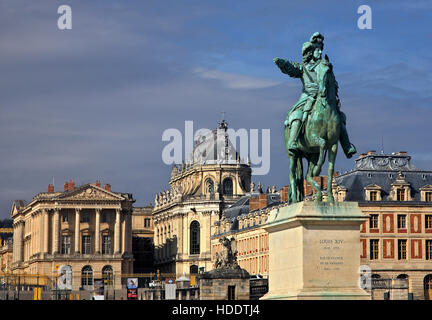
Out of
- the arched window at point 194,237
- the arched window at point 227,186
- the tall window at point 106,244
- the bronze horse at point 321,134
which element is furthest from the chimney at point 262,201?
the bronze horse at point 321,134

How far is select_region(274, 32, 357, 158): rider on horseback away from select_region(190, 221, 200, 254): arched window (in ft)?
542

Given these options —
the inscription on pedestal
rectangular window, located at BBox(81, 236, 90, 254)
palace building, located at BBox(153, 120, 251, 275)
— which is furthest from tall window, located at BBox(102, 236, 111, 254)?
the inscription on pedestal

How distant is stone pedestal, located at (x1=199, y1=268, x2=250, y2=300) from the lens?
97.9m

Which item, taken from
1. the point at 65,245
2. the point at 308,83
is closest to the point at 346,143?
the point at 308,83

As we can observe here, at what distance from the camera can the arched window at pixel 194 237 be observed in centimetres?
19188

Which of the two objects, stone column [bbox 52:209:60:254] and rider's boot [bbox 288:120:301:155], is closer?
rider's boot [bbox 288:120:301:155]

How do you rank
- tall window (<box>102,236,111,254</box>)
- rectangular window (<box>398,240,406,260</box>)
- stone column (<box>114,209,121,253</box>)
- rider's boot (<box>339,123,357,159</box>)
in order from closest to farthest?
rider's boot (<box>339,123,357,159</box>) < rectangular window (<box>398,240,406,260</box>) < stone column (<box>114,209,121,253</box>) < tall window (<box>102,236,111,254</box>)

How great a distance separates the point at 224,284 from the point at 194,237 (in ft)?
311

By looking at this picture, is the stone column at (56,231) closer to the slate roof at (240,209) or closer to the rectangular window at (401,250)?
the slate roof at (240,209)

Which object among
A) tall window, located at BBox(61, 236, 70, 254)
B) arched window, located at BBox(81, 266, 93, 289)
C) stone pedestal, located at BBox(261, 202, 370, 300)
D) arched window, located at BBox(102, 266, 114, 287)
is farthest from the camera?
tall window, located at BBox(61, 236, 70, 254)

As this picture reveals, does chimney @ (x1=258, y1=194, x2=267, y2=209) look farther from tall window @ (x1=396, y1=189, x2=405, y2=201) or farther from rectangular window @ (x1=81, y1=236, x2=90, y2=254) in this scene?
rectangular window @ (x1=81, y1=236, x2=90, y2=254)

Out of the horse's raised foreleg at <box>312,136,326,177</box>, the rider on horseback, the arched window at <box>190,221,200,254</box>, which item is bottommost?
the horse's raised foreleg at <box>312,136,326,177</box>

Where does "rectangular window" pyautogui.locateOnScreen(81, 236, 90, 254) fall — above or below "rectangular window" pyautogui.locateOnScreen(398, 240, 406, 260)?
above
